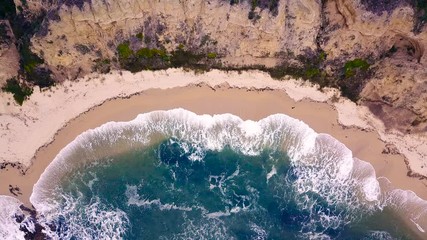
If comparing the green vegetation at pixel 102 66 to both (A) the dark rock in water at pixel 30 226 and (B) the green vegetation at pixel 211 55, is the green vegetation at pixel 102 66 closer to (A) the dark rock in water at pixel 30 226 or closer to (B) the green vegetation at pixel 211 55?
(B) the green vegetation at pixel 211 55

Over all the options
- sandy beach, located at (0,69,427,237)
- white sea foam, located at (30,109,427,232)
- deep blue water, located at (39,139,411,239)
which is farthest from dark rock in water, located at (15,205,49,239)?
white sea foam, located at (30,109,427,232)

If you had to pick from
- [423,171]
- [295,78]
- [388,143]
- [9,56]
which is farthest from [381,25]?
[9,56]

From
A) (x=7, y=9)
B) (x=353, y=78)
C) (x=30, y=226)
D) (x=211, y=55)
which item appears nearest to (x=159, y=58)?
(x=211, y=55)

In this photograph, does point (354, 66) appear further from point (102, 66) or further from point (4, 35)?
point (4, 35)

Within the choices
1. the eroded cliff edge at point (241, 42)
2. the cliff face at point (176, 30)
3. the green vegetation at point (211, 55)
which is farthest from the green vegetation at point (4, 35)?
the green vegetation at point (211, 55)

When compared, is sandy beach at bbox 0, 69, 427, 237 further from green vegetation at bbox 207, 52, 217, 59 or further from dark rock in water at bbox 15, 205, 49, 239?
dark rock in water at bbox 15, 205, 49, 239

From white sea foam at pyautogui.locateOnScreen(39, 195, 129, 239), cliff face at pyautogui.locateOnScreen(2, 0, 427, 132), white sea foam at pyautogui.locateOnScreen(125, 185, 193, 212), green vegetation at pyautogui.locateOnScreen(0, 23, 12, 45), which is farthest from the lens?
white sea foam at pyautogui.locateOnScreen(125, 185, 193, 212)
